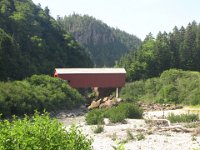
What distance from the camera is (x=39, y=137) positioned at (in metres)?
9.62

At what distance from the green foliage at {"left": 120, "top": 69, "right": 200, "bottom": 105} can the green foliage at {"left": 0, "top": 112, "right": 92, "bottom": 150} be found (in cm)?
4371

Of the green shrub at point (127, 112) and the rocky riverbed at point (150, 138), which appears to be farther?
the green shrub at point (127, 112)

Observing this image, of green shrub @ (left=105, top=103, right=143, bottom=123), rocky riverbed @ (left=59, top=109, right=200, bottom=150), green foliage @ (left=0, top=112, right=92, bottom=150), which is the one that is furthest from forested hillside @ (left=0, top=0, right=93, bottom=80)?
green foliage @ (left=0, top=112, right=92, bottom=150)

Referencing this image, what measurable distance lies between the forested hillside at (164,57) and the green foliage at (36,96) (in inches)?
1161

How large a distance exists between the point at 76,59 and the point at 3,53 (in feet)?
120

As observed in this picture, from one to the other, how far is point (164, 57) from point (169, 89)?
29.3 metres

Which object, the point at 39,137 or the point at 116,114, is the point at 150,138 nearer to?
the point at 116,114

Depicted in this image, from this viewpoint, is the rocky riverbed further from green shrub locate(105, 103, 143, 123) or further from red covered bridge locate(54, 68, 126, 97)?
red covered bridge locate(54, 68, 126, 97)

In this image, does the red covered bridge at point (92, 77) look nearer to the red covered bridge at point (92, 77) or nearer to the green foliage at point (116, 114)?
the red covered bridge at point (92, 77)

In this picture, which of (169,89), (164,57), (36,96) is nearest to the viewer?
(36,96)

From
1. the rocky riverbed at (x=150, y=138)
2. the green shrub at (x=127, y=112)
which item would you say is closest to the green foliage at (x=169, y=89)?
the green shrub at (x=127, y=112)

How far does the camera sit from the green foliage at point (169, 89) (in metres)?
57.3

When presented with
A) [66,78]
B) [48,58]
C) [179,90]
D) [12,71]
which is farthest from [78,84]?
[48,58]

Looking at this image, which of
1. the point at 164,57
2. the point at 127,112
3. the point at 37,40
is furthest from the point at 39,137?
the point at 37,40
